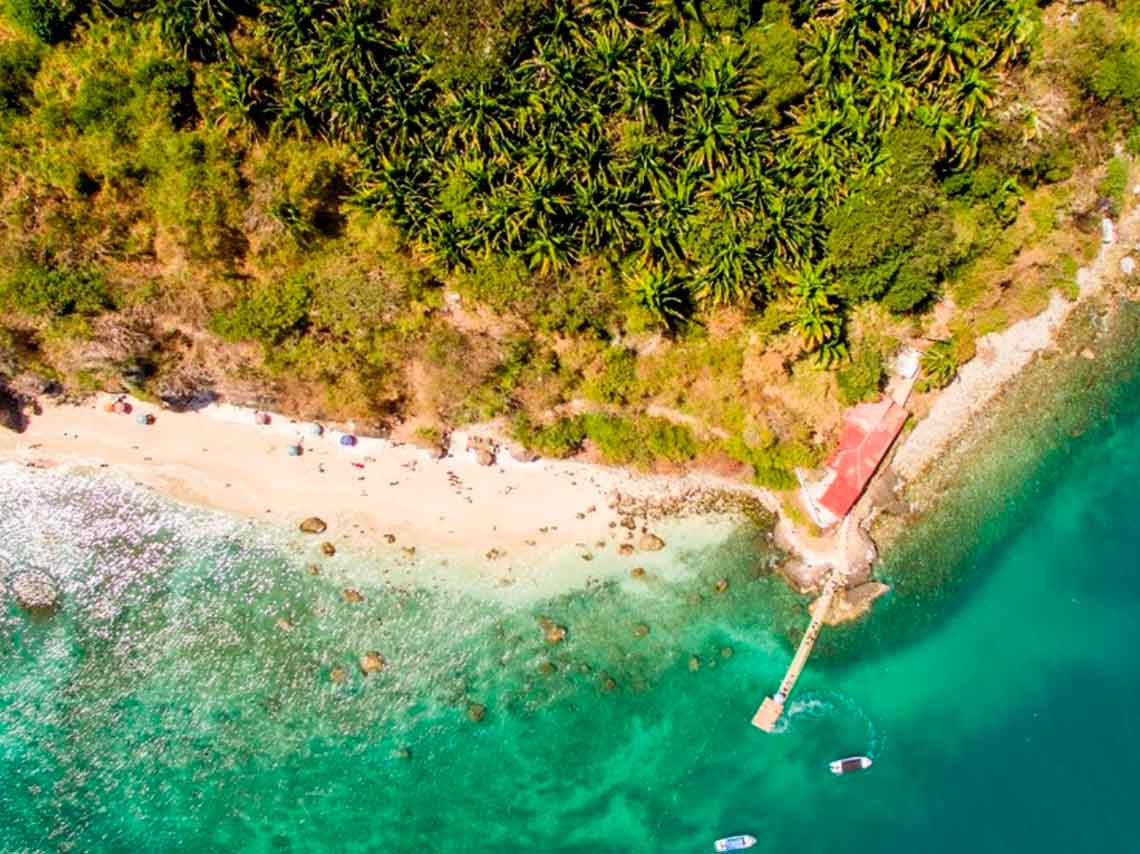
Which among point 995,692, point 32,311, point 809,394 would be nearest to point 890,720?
point 995,692

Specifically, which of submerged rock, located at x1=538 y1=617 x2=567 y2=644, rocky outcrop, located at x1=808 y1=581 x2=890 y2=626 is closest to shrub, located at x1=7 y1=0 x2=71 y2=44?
submerged rock, located at x1=538 y1=617 x2=567 y2=644

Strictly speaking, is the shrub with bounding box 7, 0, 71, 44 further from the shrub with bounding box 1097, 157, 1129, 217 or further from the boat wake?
the shrub with bounding box 1097, 157, 1129, 217

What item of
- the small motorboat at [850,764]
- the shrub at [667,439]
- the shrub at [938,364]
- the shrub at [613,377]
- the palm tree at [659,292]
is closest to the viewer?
the palm tree at [659,292]

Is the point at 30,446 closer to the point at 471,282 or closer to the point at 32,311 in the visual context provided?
the point at 32,311

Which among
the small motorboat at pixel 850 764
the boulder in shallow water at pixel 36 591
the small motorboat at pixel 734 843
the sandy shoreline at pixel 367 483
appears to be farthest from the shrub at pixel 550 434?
the boulder in shallow water at pixel 36 591

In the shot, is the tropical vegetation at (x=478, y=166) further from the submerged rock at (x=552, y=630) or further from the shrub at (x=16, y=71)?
the submerged rock at (x=552, y=630)

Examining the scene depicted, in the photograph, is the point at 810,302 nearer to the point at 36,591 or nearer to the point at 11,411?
the point at 11,411

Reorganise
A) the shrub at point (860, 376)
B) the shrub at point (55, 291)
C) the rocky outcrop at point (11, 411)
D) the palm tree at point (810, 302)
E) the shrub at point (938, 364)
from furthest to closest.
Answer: the shrub at point (938, 364)
the shrub at point (860, 376)
the rocky outcrop at point (11, 411)
the palm tree at point (810, 302)
the shrub at point (55, 291)

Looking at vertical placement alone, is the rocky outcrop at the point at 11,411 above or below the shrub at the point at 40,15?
below

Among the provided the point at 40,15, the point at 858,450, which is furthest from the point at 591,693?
the point at 40,15
